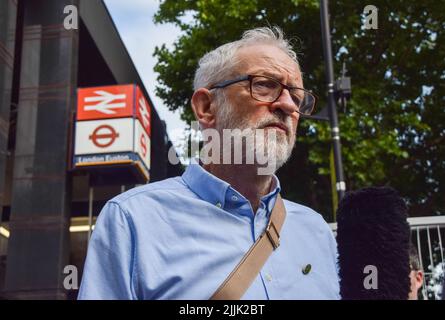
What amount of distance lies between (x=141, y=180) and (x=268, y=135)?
36.0ft

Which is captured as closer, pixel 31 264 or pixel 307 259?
pixel 307 259

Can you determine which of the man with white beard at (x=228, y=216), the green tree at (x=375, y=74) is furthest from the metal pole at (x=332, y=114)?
the man with white beard at (x=228, y=216)

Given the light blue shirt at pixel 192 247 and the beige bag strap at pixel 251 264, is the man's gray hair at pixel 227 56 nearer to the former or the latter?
the light blue shirt at pixel 192 247

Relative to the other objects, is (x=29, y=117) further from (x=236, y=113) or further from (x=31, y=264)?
(x=236, y=113)

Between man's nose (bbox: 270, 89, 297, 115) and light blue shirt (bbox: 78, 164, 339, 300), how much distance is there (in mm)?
253

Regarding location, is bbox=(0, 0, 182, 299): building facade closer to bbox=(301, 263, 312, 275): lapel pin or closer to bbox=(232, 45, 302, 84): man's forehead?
bbox=(232, 45, 302, 84): man's forehead

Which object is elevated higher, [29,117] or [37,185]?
[29,117]

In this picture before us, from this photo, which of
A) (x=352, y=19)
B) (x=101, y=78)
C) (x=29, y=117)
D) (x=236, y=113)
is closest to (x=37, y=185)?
(x=29, y=117)

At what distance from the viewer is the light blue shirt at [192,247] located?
5.08 ft

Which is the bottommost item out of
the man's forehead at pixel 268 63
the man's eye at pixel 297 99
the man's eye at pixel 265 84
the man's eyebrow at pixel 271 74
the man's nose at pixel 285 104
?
the man's nose at pixel 285 104

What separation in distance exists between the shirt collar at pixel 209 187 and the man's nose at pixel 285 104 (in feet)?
0.82

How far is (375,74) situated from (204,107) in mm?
11266

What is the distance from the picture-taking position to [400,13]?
41.7ft
